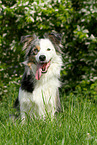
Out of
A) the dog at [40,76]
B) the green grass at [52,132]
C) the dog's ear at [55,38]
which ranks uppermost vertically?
the dog's ear at [55,38]

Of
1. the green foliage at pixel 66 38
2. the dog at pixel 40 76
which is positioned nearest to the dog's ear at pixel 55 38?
the dog at pixel 40 76

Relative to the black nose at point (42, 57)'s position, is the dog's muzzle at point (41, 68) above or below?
below

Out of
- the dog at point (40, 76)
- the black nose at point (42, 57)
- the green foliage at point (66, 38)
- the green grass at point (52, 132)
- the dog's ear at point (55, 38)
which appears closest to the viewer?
the green grass at point (52, 132)

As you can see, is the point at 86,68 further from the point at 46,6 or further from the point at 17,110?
the point at 17,110

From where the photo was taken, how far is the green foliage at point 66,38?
597cm

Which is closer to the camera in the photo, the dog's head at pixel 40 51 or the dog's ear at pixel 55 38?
the dog's head at pixel 40 51

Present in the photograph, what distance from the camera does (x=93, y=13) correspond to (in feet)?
19.2

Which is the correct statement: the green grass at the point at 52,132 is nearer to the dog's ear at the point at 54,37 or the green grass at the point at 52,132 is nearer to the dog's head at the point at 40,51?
the dog's head at the point at 40,51

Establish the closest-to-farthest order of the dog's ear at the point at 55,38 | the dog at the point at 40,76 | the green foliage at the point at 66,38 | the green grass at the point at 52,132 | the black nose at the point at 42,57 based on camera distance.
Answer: the green grass at the point at 52,132 < the black nose at the point at 42,57 < the dog at the point at 40,76 < the dog's ear at the point at 55,38 < the green foliage at the point at 66,38

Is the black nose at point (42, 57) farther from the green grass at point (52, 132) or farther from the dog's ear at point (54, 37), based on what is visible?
the green grass at point (52, 132)

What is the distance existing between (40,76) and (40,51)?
16.6 inches

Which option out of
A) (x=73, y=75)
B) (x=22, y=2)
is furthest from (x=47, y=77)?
(x=73, y=75)

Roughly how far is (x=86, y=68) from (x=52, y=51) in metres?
2.75

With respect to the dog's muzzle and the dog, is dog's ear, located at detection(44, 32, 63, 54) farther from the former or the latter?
the dog's muzzle
